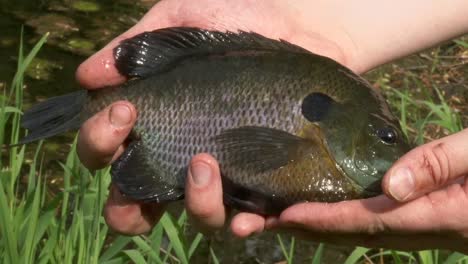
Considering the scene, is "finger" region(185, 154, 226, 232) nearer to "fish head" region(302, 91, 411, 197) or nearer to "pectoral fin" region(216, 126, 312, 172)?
"pectoral fin" region(216, 126, 312, 172)

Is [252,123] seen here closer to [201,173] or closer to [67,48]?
[201,173]

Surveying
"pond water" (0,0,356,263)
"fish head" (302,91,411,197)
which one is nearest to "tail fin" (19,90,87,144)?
"fish head" (302,91,411,197)

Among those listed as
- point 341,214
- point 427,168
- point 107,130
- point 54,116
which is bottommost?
point 54,116

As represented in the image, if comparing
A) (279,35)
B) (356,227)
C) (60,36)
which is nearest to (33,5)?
(60,36)

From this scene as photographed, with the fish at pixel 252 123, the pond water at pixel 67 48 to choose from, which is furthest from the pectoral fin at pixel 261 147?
the pond water at pixel 67 48

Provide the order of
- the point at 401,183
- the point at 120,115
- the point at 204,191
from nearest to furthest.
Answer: the point at 401,183 → the point at 204,191 → the point at 120,115

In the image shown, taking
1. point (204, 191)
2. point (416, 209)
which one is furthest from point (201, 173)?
point (416, 209)
